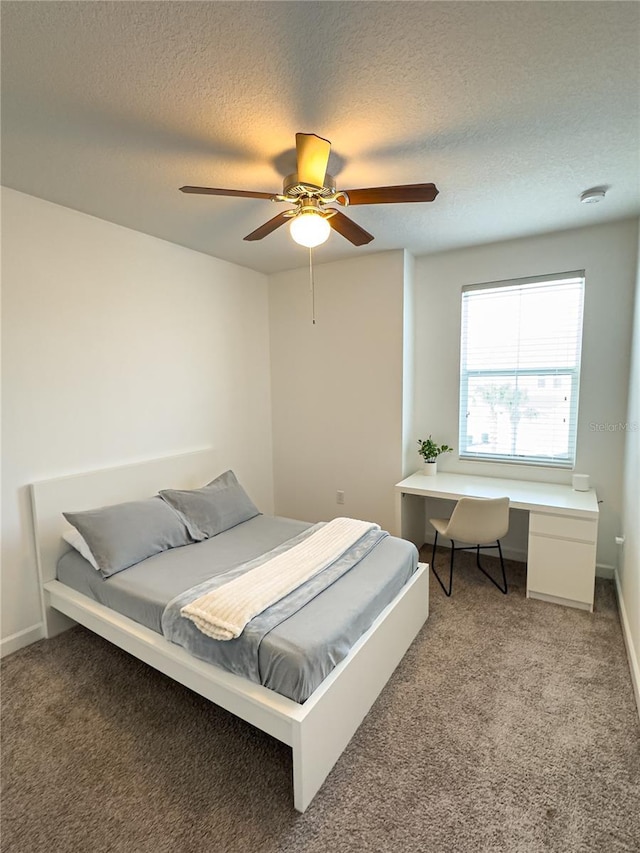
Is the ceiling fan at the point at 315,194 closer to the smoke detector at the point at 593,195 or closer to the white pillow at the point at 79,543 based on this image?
the smoke detector at the point at 593,195

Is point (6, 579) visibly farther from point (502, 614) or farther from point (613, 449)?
point (613, 449)

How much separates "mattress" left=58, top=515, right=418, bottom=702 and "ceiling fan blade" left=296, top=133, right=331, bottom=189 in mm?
1877

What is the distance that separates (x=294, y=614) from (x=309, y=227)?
173 cm

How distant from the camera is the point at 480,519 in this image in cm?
285

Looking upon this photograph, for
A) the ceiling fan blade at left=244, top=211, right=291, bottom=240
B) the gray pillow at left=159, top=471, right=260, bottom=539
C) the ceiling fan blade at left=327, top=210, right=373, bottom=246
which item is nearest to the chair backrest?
the gray pillow at left=159, top=471, right=260, bottom=539

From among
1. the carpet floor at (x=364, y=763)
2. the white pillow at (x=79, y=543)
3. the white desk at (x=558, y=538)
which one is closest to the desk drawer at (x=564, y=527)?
the white desk at (x=558, y=538)

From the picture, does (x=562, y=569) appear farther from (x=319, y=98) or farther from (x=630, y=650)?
(x=319, y=98)

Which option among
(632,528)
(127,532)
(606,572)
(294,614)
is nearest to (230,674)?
(294,614)

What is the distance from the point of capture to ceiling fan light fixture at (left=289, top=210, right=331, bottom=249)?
6.17 feet

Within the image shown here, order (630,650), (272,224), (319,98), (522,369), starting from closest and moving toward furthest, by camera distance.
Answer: (319,98) → (272,224) → (630,650) → (522,369)

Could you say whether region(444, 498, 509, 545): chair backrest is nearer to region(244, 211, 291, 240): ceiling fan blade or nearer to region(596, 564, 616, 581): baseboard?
region(596, 564, 616, 581): baseboard

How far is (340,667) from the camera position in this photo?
173 centimetres

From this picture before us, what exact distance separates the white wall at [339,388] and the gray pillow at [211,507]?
1.09 m

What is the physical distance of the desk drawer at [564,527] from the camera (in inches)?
106
